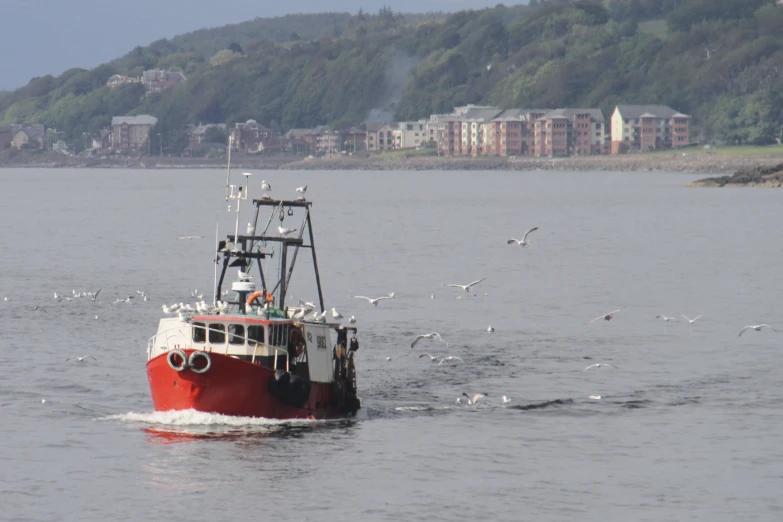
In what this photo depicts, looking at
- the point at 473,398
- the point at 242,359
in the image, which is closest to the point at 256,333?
the point at 242,359

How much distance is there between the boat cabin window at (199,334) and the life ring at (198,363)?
859mm

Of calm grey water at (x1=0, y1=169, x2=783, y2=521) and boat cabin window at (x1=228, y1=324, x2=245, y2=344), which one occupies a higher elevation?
boat cabin window at (x1=228, y1=324, x2=245, y2=344)

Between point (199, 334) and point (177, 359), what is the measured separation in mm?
1008

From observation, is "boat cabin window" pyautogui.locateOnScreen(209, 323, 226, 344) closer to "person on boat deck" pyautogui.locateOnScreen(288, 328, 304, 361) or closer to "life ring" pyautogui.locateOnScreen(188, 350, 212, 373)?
"life ring" pyautogui.locateOnScreen(188, 350, 212, 373)

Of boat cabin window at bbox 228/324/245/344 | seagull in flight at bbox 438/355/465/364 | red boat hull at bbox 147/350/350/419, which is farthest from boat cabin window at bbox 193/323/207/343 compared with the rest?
seagull in flight at bbox 438/355/465/364

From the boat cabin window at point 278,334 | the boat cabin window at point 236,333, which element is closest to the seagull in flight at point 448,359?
the boat cabin window at point 278,334

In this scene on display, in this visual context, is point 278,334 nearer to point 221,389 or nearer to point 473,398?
point 221,389

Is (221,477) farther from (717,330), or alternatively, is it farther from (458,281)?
(458,281)

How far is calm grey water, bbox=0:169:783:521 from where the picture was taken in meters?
32.4

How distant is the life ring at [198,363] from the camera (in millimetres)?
36406

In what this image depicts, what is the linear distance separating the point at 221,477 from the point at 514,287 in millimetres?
46104

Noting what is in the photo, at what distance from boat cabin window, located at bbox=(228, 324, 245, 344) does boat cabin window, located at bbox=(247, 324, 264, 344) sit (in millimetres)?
171

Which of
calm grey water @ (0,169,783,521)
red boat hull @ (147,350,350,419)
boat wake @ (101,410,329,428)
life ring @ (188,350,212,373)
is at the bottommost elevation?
calm grey water @ (0,169,783,521)

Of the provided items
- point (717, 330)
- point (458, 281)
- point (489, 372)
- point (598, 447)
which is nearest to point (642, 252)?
point (458, 281)
